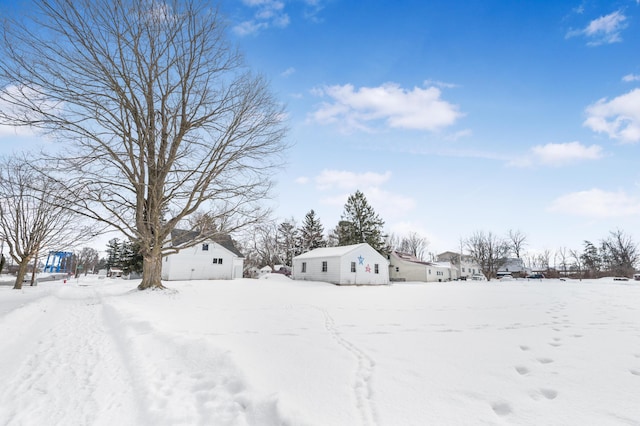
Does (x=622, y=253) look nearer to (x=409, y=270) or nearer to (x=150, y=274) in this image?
(x=409, y=270)

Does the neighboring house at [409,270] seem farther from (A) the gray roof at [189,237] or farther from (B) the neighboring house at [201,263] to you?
(A) the gray roof at [189,237]

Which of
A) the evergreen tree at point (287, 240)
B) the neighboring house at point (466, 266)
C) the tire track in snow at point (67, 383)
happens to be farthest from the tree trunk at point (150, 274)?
the neighboring house at point (466, 266)

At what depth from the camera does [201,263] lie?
3206 centimetres

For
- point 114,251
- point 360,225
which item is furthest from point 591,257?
A: point 114,251

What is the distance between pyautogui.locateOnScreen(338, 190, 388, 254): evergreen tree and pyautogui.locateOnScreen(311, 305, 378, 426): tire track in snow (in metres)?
39.2

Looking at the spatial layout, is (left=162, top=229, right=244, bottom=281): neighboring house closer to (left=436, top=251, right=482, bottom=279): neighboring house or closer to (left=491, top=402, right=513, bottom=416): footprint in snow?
(left=491, top=402, right=513, bottom=416): footprint in snow

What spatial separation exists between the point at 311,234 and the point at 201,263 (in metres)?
22.7

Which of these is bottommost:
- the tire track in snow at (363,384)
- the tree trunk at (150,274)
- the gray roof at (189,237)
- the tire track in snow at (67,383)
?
the tire track in snow at (67,383)

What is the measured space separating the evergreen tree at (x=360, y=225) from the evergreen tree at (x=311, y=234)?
7.10m

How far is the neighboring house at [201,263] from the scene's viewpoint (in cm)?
3045

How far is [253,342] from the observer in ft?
16.0

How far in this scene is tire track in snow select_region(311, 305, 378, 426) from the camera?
2549 millimetres

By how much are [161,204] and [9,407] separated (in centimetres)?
1218

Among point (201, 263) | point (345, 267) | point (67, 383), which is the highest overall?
point (201, 263)
